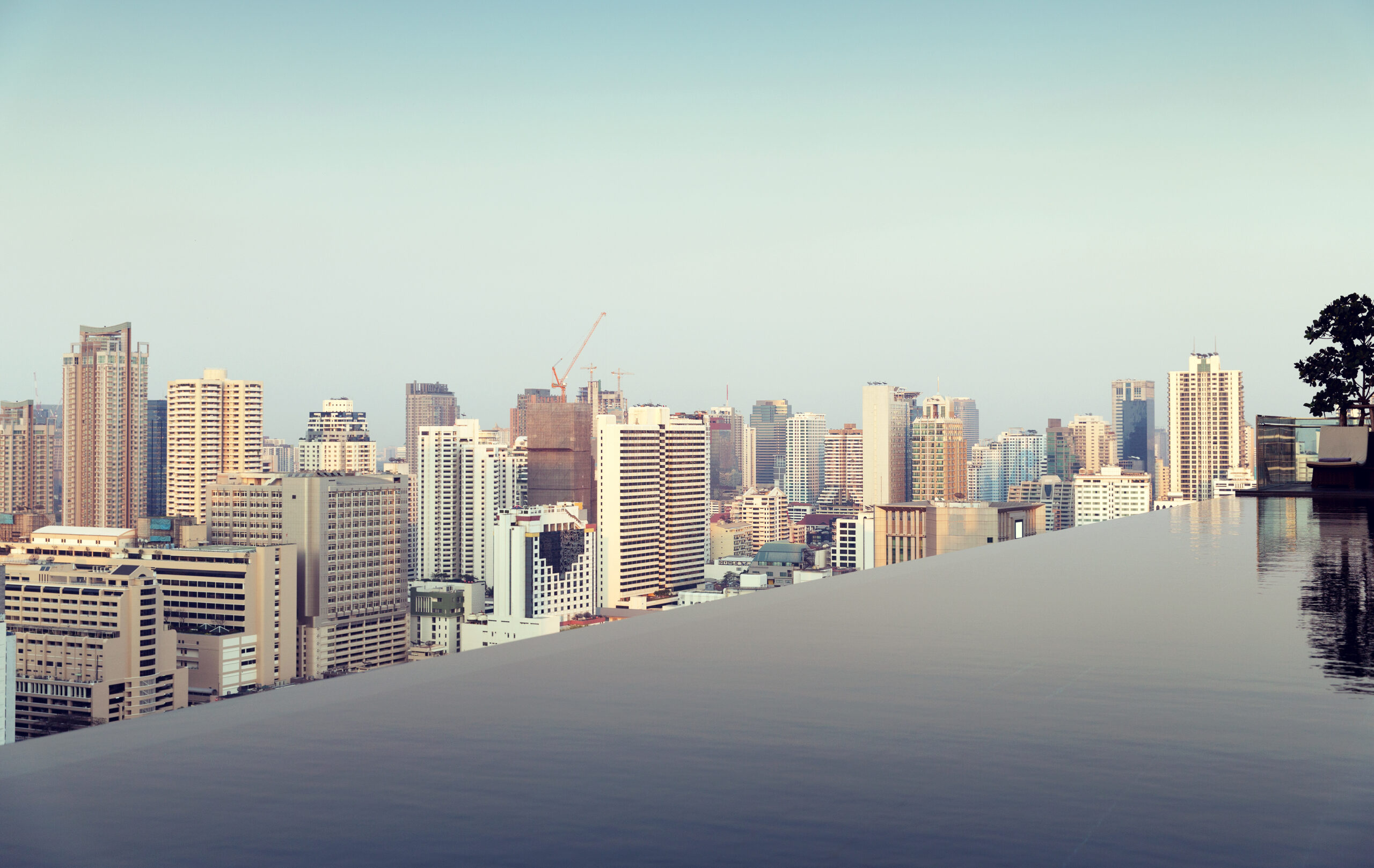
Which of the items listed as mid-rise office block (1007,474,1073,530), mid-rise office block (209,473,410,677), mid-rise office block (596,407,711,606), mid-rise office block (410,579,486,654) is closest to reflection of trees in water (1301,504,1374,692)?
mid-rise office block (209,473,410,677)

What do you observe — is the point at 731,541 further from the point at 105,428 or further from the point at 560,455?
the point at 105,428

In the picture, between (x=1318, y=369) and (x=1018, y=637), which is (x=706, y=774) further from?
(x=1318, y=369)

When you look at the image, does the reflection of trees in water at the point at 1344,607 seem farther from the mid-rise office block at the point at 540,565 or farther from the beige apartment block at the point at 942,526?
the mid-rise office block at the point at 540,565

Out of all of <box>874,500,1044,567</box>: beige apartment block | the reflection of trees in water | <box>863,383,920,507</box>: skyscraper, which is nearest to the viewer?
the reflection of trees in water

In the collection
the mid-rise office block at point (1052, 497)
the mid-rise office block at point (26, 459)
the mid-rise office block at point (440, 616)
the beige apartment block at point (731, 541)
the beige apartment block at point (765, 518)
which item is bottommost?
the mid-rise office block at point (440, 616)

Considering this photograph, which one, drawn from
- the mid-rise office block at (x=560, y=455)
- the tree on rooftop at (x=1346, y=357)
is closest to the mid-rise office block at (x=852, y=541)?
the mid-rise office block at (x=560, y=455)

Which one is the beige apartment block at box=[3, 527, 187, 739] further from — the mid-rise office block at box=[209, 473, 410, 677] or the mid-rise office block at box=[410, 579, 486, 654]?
the mid-rise office block at box=[410, 579, 486, 654]

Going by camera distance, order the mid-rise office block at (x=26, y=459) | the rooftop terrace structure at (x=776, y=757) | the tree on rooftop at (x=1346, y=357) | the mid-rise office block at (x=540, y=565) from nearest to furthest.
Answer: the rooftop terrace structure at (x=776, y=757) < the tree on rooftop at (x=1346, y=357) < the mid-rise office block at (x=540, y=565) < the mid-rise office block at (x=26, y=459)
